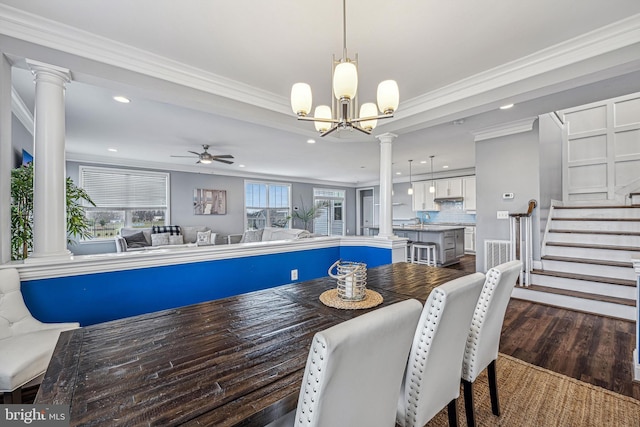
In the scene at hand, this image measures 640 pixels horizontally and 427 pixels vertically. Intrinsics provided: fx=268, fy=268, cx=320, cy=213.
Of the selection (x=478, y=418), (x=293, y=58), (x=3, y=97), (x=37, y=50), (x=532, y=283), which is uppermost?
(x=293, y=58)

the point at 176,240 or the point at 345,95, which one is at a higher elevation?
the point at 345,95

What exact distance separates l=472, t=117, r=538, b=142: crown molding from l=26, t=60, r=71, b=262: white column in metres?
4.99

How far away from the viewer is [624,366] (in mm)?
2131

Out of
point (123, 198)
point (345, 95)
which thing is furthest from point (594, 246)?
point (123, 198)

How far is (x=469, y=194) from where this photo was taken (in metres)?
7.45

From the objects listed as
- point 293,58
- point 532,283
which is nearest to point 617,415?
point 532,283

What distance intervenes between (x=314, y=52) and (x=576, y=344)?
138 inches

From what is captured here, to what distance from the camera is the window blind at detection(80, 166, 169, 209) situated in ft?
18.7

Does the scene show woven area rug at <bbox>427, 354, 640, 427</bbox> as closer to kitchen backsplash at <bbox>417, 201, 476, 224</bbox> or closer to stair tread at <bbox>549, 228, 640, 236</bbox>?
stair tread at <bbox>549, 228, 640, 236</bbox>

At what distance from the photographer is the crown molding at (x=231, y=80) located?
5.94ft

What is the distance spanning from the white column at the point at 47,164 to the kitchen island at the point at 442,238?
5.43 metres

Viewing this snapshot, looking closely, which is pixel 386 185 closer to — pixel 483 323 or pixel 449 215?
pixel 483 323

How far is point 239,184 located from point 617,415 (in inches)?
307

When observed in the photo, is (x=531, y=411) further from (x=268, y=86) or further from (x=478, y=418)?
(x=268, y=86)
